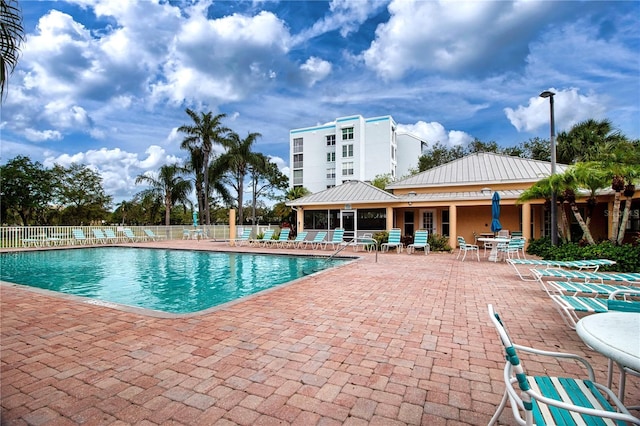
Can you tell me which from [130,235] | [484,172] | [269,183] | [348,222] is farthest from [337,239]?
[269,183]

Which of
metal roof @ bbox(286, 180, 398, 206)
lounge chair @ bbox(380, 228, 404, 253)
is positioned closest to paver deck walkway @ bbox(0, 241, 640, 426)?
lounge chair @ bbox(380, 228, 404, 253)

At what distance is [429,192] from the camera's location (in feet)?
63.0

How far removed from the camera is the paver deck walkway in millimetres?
2561

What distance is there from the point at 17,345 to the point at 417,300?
19.1 ft

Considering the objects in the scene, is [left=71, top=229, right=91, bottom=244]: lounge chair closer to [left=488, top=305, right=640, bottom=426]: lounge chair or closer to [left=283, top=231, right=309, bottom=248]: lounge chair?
[left=283, top=231, right=309, bottom=248]: lounge chair

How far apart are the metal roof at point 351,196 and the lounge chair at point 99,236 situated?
509 inches

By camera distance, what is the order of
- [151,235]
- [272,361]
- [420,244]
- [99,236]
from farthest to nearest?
[151,235] → [99,236] → [420,244] → [272,361]

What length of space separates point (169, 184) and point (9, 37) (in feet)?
95.9

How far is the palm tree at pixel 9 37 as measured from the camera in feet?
11.5

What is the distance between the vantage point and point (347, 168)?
144 feet

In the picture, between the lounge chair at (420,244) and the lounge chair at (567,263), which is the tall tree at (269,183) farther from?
the lounge chair at (567,263)

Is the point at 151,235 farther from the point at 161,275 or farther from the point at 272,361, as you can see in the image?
the point at 272,361

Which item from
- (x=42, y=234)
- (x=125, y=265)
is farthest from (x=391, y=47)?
(x=42, y=234)

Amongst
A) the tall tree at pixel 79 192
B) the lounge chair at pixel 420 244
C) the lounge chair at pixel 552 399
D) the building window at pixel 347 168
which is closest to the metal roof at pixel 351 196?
the lounge chair at pixel 420 244
